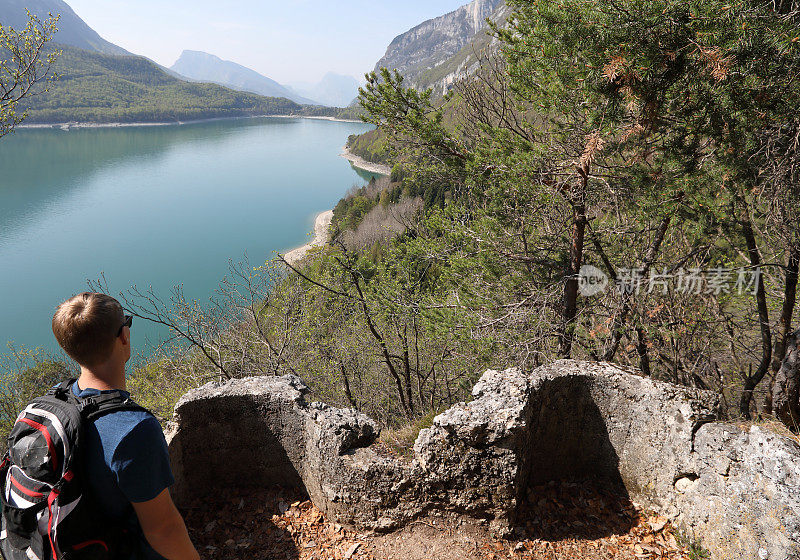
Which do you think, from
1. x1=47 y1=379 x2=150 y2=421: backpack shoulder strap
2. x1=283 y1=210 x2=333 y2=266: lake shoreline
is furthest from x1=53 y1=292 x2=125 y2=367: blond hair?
x1=283 y1=210 x2=333 y2=266: lake shoreline

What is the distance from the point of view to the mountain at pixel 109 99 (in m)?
136

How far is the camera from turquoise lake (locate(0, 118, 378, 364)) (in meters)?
41.2

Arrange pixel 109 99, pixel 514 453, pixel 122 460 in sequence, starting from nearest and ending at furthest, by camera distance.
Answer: pixel 122 460, pixel 514 453, pixel 109 99

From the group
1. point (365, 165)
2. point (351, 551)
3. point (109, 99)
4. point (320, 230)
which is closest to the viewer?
point (351, 551)

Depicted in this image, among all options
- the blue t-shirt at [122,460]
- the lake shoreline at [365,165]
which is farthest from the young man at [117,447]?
the lake shoreline at [365,165]

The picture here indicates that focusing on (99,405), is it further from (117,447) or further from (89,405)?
(117,447)

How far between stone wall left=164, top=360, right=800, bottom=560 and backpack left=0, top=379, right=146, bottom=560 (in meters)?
2.66

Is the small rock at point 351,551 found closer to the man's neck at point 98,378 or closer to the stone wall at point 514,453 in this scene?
the stone wall at point 514,453

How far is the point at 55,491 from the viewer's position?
7.54ft

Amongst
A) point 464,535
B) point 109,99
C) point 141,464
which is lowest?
point 464,535

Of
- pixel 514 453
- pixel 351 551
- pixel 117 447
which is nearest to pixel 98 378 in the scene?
pixel 117 447

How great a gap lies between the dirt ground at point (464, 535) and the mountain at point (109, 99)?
152217 mm

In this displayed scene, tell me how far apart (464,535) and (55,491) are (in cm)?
377

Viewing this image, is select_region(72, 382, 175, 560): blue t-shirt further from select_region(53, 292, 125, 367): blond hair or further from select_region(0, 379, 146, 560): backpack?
select_region(53, 292, 125, 367): blond hair
